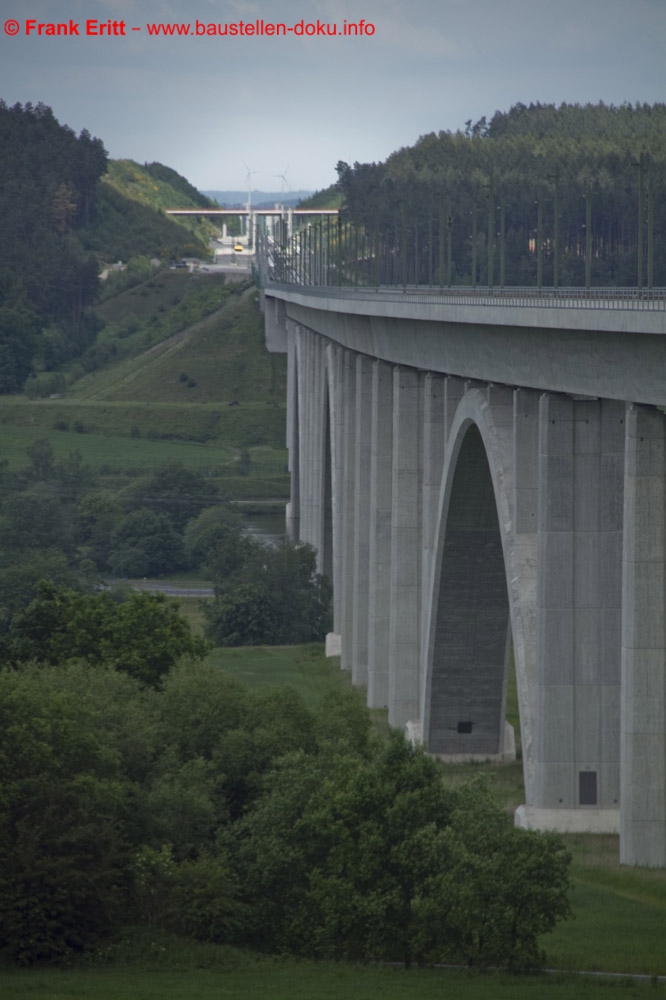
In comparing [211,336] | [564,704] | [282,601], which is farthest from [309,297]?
[211,336]

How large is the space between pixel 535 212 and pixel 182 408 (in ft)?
166

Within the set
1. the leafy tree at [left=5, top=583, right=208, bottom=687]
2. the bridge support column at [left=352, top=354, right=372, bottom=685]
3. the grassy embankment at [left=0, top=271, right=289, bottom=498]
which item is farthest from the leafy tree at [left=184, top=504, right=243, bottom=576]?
the leafy tree at [left=5, top=583, right=208, bottom=687]

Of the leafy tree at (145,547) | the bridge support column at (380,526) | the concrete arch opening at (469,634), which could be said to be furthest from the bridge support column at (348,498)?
the leafy tree at (145,547)

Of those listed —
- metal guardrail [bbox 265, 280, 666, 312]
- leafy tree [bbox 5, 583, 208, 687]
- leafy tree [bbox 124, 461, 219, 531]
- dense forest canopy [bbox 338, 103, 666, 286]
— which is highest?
dense forest canopy [bbox 338, 103, 666, 286]

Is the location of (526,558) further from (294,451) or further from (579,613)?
(294,451)

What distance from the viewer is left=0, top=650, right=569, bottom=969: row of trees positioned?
87.9ft

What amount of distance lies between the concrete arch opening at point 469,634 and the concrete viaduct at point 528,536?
5 centimetres

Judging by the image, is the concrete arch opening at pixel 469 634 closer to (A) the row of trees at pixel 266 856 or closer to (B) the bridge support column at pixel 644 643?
(A) the row of trees at pixel 266 856

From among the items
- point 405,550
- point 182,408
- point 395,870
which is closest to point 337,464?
point 405,550

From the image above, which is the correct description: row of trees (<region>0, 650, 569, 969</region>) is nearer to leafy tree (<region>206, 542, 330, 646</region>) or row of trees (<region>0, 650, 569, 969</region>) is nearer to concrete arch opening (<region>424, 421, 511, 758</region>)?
concrete arch opening (<region>424, 421, 511, 758</region>)

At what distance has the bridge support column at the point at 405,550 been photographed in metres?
52.1

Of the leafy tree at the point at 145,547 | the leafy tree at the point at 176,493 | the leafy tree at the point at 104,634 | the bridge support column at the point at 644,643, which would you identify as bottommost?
the leafy tree at the point at 145,547

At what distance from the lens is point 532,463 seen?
37469mm

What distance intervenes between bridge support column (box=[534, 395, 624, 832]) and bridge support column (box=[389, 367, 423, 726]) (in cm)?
1756
